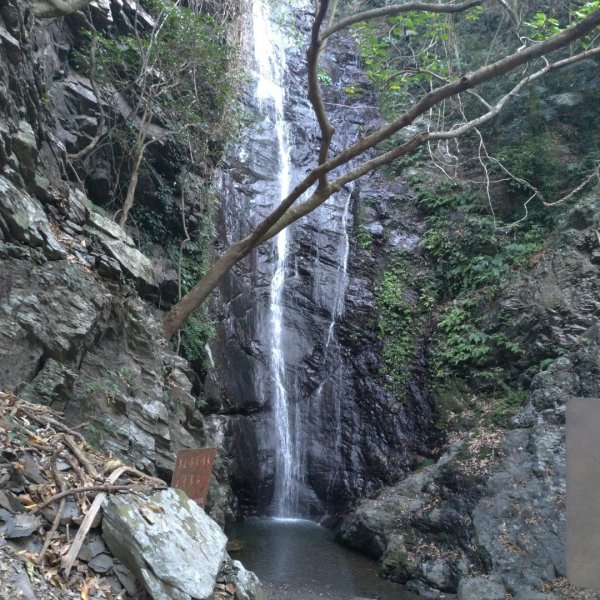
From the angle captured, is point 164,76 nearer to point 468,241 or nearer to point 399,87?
point 399,87

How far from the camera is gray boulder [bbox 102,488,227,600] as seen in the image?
3.47 metres

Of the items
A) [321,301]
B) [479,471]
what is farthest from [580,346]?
[321,301]

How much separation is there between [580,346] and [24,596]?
9.08 m

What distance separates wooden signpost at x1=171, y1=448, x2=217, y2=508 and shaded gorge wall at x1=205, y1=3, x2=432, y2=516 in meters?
7.41

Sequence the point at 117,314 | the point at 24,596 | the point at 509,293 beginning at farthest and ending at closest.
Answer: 1. the point at 509,293
2. the point at 117,314
3. the point at 24,596

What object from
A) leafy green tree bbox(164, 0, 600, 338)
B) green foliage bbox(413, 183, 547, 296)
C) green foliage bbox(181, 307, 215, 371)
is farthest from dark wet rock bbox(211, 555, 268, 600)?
green foliage bbox(413, 183, 547, 296)

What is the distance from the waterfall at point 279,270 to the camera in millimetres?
12445

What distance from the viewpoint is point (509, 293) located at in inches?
485

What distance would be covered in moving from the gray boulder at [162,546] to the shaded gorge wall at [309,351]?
811cm

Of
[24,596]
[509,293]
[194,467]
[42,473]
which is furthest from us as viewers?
[509,293]

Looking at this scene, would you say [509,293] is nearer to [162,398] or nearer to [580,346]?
[580,346]

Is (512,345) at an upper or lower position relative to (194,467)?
upper

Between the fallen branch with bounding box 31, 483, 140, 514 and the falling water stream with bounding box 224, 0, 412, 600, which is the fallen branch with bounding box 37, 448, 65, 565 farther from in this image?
the falling water stream with bounding box 224, 0, 412, 600

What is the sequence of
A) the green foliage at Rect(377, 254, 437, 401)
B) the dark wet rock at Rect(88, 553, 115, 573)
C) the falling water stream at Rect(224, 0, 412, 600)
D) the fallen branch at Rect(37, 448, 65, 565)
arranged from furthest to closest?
the green foliage at Rect(377, 254, 437, 401) < the falling water stream at Rect(224, 0, 412, 600) < the dark wet rock at Rect(88, 553, 115, 573) < the fallen branch at Rect(37, 448, 65, 565)
